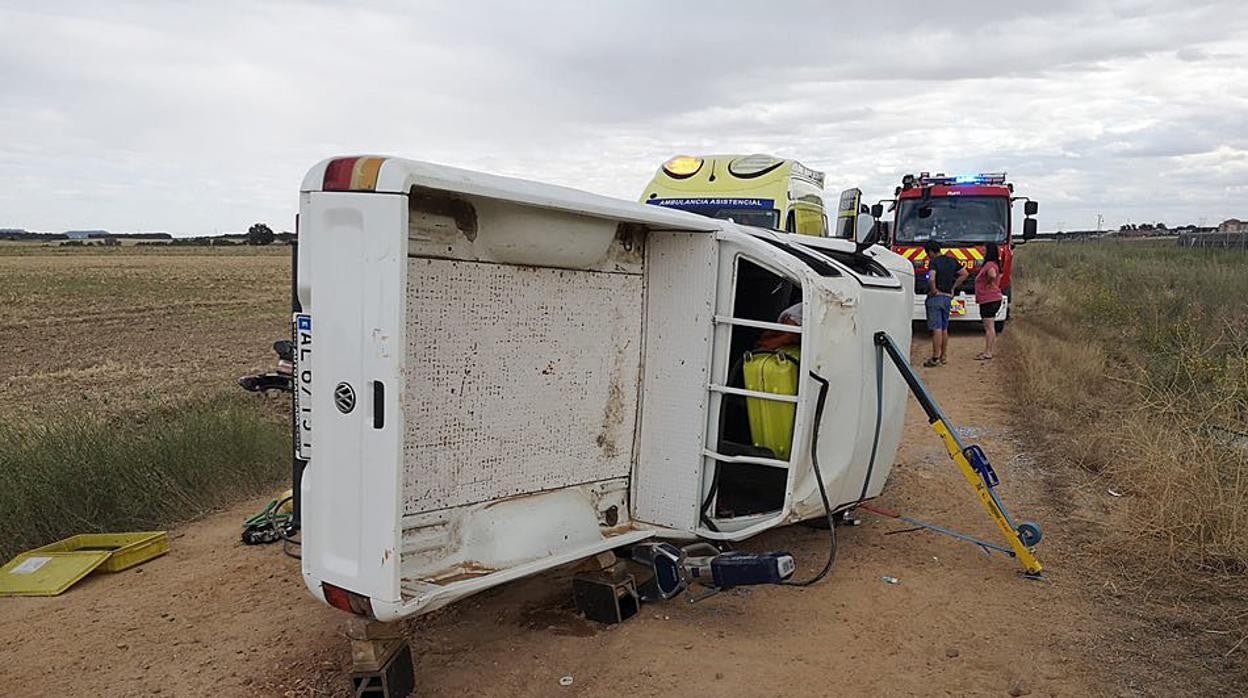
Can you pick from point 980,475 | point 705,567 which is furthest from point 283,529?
point 980,475

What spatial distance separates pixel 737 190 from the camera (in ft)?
39.1

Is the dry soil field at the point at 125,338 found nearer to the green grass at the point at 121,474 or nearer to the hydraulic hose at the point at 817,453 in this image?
the green grass at the point at 121,474

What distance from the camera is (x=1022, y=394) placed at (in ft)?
32.3

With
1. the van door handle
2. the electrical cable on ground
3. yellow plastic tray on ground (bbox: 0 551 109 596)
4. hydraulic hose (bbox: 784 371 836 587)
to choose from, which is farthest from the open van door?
yellow plastic tray on ground (bbox: 0 551 109 596)

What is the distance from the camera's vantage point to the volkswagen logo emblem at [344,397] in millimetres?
3221

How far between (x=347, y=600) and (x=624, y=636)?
1.53 metres

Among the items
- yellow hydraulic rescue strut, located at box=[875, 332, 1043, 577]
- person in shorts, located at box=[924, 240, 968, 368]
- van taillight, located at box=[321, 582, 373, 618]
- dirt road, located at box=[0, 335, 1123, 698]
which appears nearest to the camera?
van taillight, located at box=[321, 582, 373, 618]

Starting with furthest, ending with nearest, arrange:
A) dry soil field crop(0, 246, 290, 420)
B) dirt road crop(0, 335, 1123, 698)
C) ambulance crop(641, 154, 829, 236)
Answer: dry soil field crop(0, 246, 290, 420), ambulance crop(641, 154, 829, 236), dirt road crop(0, 335, 1123, 698)

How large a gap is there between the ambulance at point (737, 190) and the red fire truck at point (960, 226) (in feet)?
11.8

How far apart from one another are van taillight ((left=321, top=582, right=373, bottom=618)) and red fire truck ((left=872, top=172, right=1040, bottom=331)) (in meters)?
12.8

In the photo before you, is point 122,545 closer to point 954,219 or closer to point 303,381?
point 303,381

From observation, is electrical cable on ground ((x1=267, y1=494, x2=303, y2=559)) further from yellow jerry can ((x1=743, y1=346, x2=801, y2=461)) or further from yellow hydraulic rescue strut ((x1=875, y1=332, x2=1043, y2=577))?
yellow hydraulic rescue strut ((x1=875, y1=332, x2=1043, y2=577))

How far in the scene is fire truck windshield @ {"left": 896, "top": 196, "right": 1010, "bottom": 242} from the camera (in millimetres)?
15141

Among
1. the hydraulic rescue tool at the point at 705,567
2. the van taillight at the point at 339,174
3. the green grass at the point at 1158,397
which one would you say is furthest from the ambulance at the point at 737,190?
the van taillight at the point at 339,174
